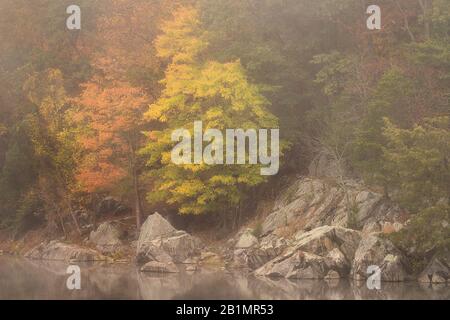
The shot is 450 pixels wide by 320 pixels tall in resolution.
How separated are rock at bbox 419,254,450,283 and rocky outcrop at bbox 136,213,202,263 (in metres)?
10.5

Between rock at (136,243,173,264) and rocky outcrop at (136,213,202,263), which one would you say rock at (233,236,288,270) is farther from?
rock at (136,243,173,264)

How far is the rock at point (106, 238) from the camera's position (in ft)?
128

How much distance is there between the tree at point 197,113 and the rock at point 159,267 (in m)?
5.21

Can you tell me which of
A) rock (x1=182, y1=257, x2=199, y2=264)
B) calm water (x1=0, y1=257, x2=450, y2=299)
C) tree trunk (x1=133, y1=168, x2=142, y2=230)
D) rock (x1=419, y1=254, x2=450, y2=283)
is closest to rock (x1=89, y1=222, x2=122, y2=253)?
tree trunk (x1=133, y1=168, x2=142, y2=230)

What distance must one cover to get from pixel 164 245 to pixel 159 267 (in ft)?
6.41

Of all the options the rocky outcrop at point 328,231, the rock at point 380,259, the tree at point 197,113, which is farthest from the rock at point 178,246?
the rock at point 380,259

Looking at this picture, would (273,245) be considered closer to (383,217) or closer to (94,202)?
(383,217)

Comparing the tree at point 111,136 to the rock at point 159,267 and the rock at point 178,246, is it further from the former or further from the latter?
the rock at point 159,267

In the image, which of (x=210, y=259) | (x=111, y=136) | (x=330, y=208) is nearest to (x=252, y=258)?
(x=210, y=259)

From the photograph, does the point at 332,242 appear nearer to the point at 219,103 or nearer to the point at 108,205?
the point at 219,103

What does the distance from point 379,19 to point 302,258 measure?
596 inches

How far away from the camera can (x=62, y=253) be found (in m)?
38.6

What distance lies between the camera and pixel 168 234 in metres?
35.2

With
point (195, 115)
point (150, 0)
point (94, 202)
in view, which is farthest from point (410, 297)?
point (150, 0)
